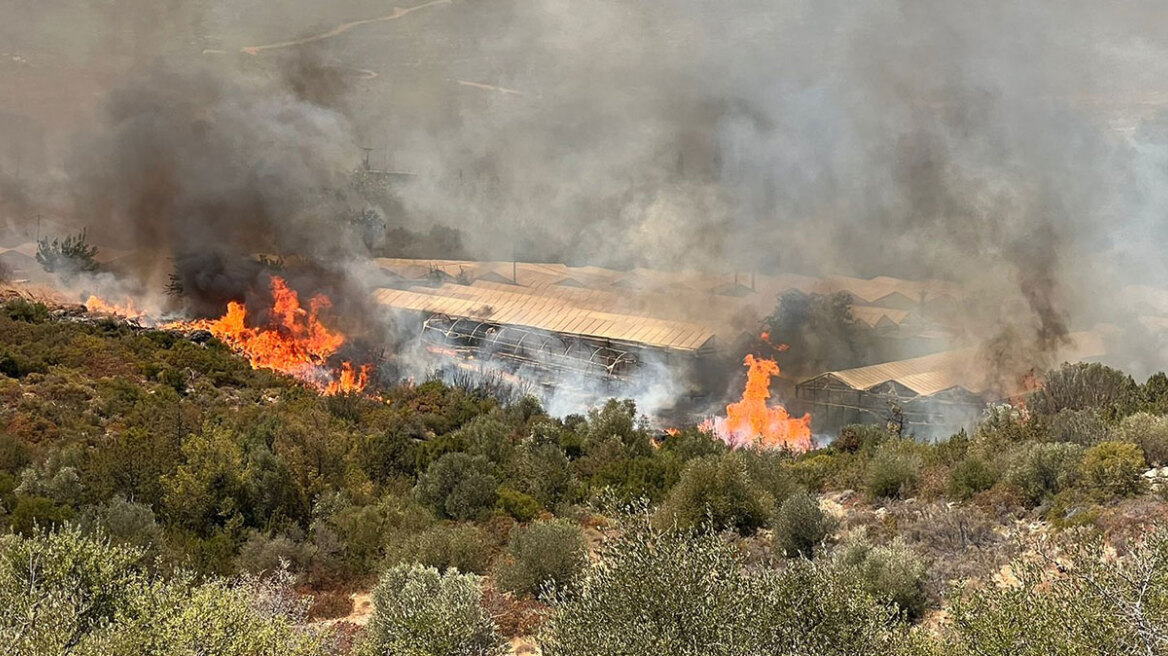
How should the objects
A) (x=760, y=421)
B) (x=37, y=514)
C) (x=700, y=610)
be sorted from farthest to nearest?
(x=760, y=421) < (x=37, y=514) < (x=700, y=610)

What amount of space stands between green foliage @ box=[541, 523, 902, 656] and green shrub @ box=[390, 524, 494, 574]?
795cm

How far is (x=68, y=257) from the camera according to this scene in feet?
176

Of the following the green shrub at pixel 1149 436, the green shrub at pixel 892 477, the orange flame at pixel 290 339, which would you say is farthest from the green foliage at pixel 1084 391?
the orange flame at pixel 290 339

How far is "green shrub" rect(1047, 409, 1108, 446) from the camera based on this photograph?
2282 cm

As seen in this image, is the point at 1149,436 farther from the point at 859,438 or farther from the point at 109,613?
the point at 109,613

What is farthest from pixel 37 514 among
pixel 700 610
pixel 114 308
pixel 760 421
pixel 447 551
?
pixel 114 308

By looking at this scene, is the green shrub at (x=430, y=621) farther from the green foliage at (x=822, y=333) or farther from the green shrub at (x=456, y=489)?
the green foliage at (x=822, y=333)

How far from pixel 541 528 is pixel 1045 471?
34.8ft

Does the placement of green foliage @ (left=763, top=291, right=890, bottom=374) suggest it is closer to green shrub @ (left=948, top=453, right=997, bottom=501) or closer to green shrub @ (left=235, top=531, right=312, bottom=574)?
green shrub @ (left=948, top=453, right=997, bottom=501)

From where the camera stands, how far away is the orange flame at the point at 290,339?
4556cm

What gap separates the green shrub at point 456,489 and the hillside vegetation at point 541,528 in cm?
8

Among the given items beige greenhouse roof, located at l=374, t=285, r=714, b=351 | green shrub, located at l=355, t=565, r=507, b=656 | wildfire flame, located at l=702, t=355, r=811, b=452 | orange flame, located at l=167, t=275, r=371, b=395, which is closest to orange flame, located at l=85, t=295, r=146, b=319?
orange flame, located at l=167, t=275, r=371, b=395

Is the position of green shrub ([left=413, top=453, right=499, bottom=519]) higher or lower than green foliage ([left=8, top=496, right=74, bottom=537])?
lower

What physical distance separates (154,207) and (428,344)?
61.0 ft
